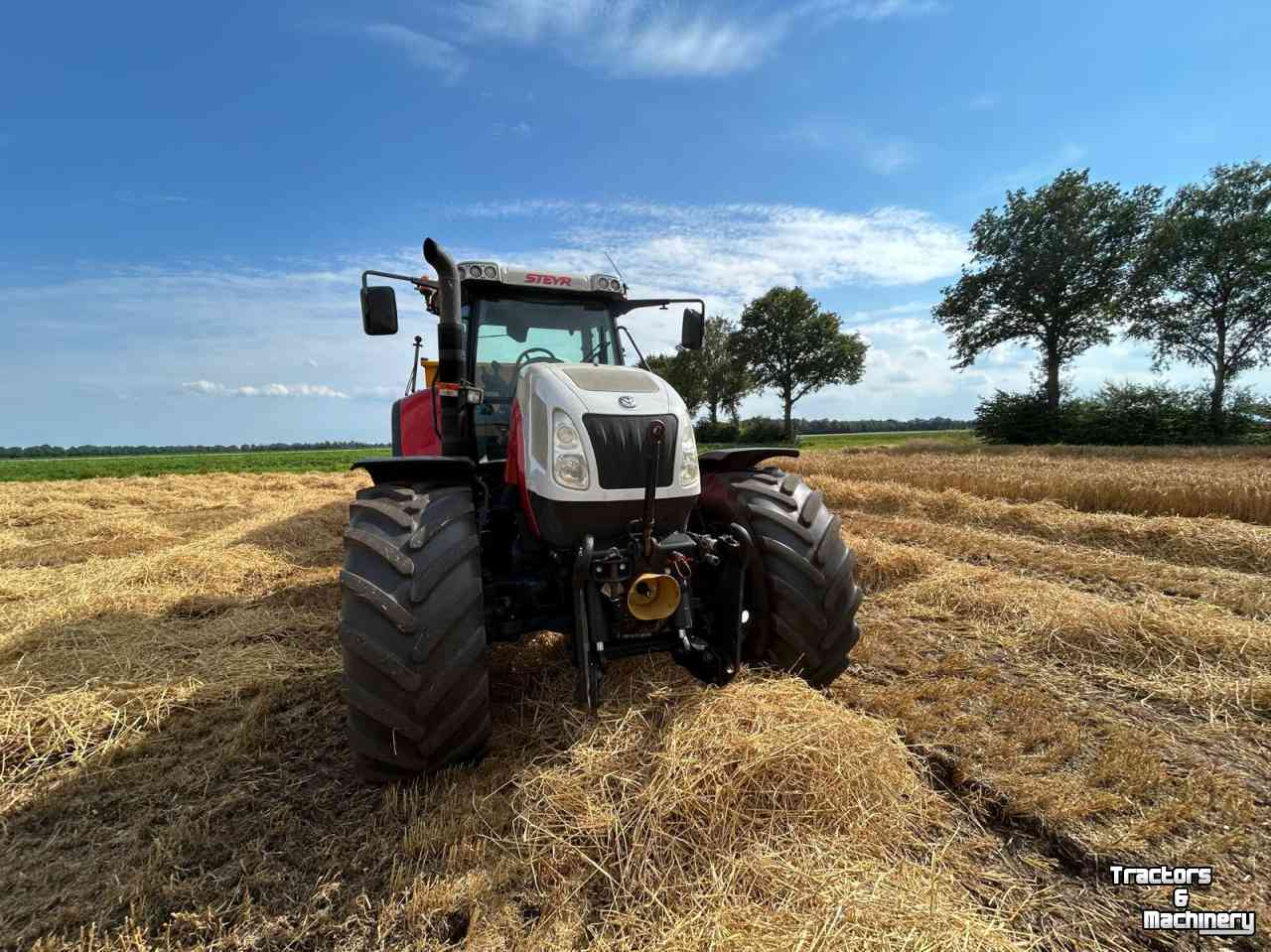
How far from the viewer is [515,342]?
3.83 metres

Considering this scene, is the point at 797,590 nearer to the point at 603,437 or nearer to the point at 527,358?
the point at 603,437

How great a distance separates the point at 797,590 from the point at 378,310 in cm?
261

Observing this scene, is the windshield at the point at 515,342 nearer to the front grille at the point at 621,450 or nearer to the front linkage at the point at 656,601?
the front grille at the point at 621,450

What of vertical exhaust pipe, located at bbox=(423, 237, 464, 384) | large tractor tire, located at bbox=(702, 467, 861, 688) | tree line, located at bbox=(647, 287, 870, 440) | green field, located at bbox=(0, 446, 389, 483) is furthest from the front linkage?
tree line, located at bbox=(647, 287, 870, 440)

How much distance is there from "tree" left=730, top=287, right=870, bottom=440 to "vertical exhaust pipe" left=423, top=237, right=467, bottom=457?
37761mm

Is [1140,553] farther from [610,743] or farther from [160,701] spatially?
[160,701]

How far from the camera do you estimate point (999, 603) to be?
464 cm

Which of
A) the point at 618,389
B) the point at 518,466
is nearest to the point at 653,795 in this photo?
the point at 518,466

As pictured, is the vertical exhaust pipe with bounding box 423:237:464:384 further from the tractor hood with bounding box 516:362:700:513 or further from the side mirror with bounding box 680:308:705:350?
the side mirror with bounding box 680:308:705:350

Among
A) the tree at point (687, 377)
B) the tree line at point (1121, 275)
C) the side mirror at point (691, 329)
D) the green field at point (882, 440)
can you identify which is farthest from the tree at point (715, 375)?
the side mirror at point (691, 329)

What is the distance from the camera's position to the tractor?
2184 mm

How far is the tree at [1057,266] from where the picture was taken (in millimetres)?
25078

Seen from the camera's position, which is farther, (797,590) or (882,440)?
(882,440)

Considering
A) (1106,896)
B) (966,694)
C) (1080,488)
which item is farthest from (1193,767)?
Answer: (1080,488)
